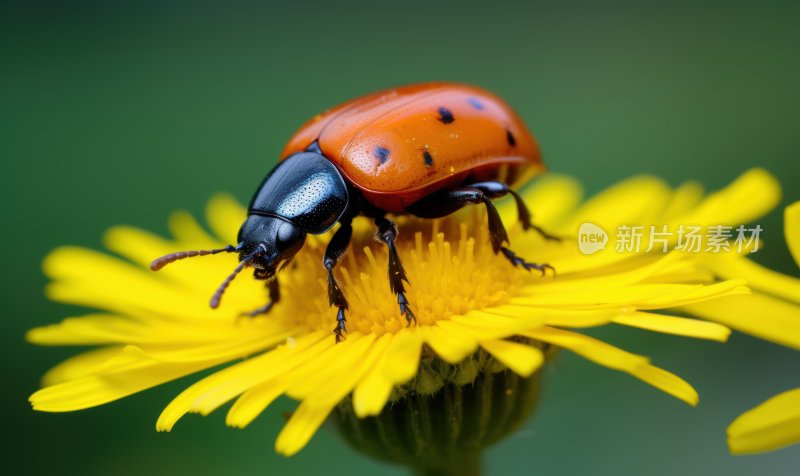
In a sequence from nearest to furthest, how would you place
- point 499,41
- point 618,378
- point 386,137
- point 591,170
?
1. point 386,137
2. point 618,378
3. point 591,170
4. point 499,41

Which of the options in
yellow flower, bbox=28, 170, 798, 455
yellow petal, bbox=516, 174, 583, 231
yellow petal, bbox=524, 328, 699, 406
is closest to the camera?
yellow petal, bbox=524, 328, 699, 406

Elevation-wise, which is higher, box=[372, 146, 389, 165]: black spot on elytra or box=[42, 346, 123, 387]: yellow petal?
box=[372, 146, 389, 165]: black spot on elytra

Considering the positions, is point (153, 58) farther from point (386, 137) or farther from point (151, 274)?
point (386, 137)

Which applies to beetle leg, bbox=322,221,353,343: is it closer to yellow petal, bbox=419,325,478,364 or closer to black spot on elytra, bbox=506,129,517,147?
yellow petal, bbox=419,325,478,364

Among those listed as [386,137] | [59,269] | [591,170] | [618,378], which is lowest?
[618,378]

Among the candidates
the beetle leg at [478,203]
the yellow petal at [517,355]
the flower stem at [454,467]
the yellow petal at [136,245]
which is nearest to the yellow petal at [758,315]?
the beetle leg at [478,203]

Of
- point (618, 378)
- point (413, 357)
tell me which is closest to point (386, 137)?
point (413, 357)

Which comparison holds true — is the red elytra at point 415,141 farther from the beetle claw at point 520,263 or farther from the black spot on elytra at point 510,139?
the beetle claw at point 520,263

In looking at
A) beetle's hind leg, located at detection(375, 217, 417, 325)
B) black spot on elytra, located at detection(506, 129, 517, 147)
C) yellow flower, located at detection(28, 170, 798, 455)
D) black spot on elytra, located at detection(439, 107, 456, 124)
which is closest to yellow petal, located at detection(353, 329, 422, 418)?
yellow flower, located at detection(28, 170, 798, 455)
